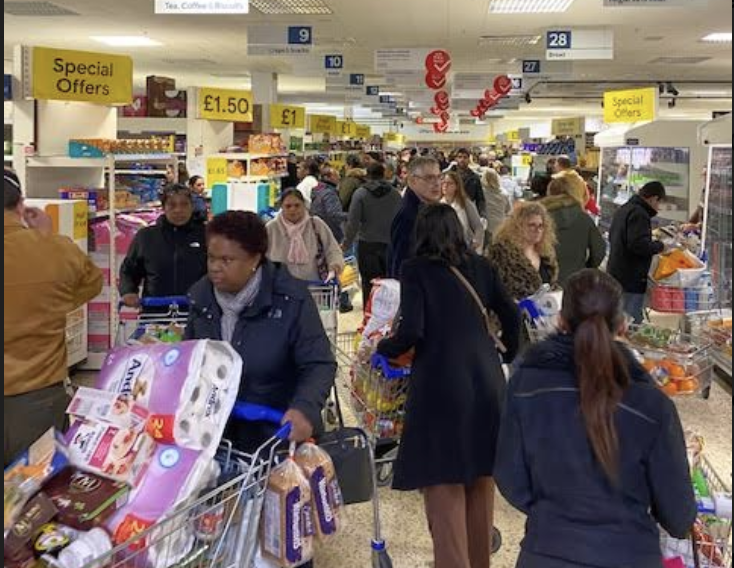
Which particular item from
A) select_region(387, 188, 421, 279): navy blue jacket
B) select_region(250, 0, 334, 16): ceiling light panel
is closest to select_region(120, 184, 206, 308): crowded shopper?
select_region(387, 188, 421, 279): navy blue jacket

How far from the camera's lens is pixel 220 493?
2.14m

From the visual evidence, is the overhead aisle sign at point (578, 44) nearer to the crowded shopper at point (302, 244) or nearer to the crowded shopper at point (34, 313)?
the crowded shopper at point (302, 244)

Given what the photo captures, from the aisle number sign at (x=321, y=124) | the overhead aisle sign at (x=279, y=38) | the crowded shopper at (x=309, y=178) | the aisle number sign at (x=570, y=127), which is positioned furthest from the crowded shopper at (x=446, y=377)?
the aisle number sign at (x=570, y=127)

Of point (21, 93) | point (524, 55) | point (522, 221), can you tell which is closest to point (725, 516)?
point (522, 221)

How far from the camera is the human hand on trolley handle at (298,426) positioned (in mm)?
2332

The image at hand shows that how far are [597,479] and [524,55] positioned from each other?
48.2 feet

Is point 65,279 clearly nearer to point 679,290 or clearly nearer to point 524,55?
point 679,290

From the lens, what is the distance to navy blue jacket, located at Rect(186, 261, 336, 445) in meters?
2.62

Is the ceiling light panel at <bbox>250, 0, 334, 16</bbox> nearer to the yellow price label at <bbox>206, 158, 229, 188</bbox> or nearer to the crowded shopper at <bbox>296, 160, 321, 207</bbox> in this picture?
the yellow price label at <bbox>206, 158, 229, 188</bbox>

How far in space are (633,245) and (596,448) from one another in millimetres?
4819

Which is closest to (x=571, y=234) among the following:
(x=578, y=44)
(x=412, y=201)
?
(x=412, y=201)

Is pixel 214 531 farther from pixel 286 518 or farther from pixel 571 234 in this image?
pixel 571 234

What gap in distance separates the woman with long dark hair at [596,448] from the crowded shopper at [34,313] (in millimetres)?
1652

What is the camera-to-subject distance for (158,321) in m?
4.15
